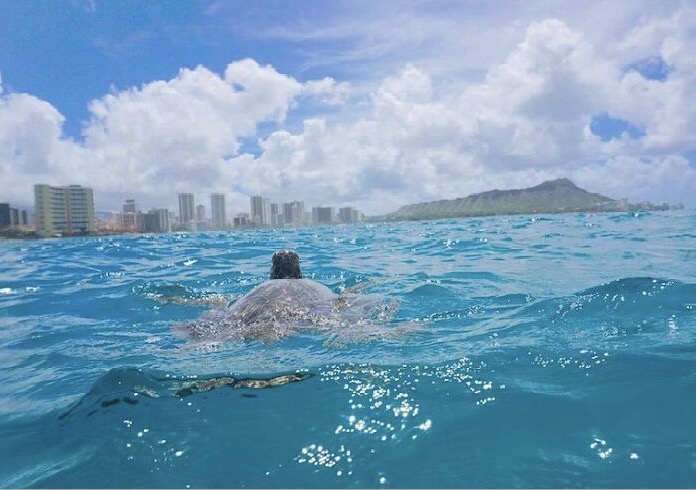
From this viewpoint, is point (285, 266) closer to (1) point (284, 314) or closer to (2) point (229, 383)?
(1) point (284, 314)

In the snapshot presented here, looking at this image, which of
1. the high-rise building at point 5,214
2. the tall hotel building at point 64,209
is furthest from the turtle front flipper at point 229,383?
the high-rise building at point 5,214

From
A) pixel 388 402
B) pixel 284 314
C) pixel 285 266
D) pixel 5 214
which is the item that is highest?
pixel 5 214

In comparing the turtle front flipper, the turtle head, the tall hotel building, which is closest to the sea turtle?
the turtle head

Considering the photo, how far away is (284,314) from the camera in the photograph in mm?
8141

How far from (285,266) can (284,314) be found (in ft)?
10.9

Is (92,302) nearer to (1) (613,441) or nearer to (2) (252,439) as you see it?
(2) (252,439)

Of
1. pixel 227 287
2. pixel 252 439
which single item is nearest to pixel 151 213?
pixel 227 287

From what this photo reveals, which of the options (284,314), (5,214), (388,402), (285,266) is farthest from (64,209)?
(388,402)

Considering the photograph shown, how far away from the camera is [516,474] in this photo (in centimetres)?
338

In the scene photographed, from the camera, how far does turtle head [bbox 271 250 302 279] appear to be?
37.3 feet

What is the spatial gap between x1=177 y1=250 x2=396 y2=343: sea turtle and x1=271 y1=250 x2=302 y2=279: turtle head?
1579 millimetres

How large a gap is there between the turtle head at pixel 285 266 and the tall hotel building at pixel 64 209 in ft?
434

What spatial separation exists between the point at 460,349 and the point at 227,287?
995cm

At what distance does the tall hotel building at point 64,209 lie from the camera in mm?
129750
